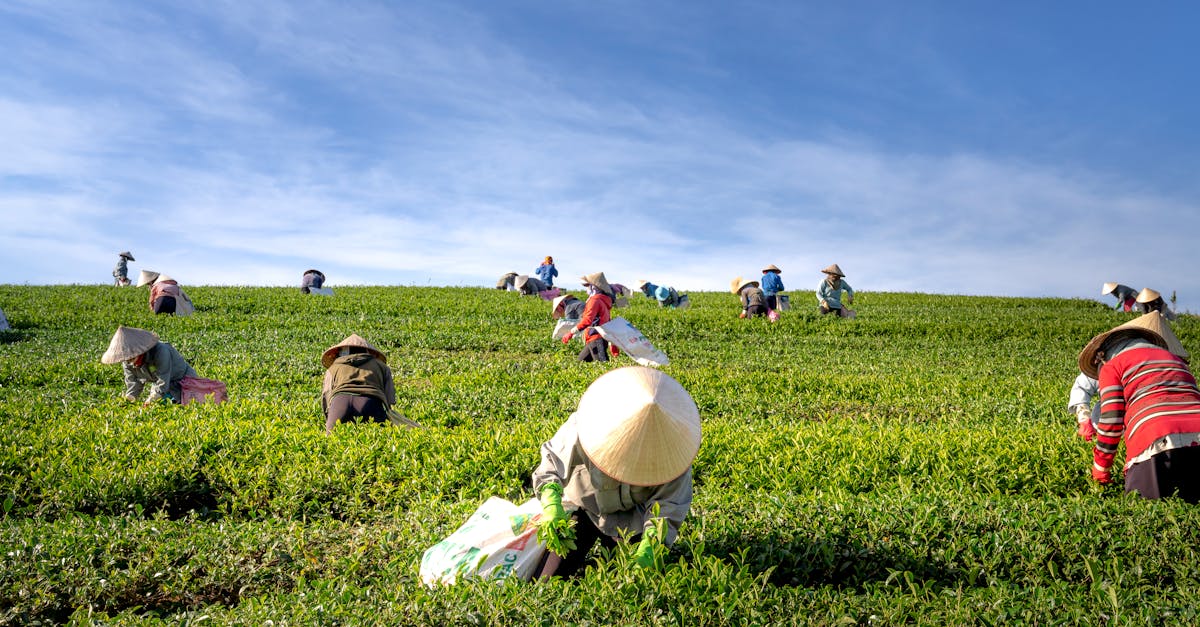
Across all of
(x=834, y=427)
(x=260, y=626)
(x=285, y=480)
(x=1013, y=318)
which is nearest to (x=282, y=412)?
(x=285, y=480)

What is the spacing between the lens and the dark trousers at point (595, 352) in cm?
1442

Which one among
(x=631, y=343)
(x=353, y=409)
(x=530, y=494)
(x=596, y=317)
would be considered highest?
(x=596, y=317)

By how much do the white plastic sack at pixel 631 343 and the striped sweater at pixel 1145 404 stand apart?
303 inches

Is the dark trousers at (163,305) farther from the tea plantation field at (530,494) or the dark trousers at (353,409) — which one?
the dark trousers at (353,409)

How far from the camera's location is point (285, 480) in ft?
21.1

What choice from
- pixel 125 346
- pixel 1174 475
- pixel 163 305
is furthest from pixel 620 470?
pixel 163 305

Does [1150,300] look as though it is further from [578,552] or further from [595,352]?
[578,552]

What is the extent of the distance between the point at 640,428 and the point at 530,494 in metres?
2.96

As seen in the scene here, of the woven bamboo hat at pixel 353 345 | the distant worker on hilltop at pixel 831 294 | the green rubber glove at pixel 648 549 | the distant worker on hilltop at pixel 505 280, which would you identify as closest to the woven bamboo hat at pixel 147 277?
the distant worker on hilltop at pixel 505 280

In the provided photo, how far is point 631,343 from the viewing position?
44.0 feet

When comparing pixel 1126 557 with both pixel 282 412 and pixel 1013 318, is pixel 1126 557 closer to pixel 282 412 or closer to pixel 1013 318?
pixel 282 412

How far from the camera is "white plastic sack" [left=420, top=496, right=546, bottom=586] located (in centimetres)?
416

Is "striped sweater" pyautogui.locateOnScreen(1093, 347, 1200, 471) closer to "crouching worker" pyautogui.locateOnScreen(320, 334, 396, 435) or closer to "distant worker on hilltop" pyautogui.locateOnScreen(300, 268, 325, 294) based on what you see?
"crouching worker" pyautogui.locateOnScreen(320, 334, 396, 435)

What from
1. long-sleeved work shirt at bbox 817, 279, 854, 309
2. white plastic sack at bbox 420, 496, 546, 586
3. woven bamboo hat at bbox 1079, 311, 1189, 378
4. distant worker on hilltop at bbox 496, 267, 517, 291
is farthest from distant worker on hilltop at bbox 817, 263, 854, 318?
white plastic sack at bbox 420, 496, 546, 586
